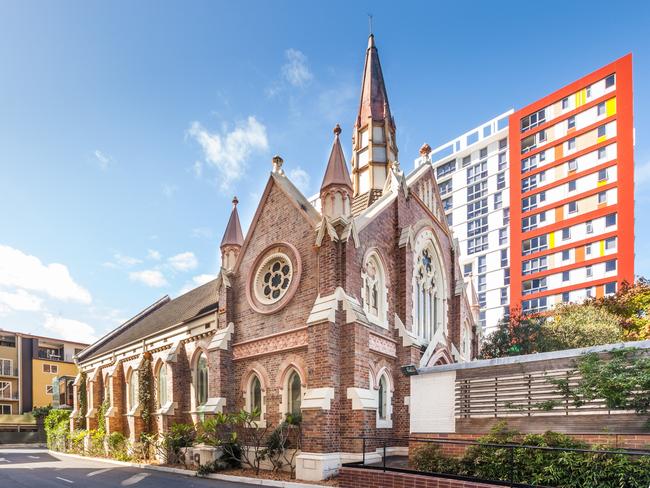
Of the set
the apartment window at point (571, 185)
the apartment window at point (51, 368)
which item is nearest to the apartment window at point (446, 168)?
the apartment window at point (571, 185)

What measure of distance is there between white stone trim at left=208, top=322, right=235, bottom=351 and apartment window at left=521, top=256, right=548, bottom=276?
140 feet

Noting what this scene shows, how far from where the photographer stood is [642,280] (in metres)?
33.3

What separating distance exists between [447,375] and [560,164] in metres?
46.4

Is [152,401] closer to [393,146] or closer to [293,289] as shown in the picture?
[293,289]

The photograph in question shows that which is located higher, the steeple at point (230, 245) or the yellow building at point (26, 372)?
the steeple at point (230, 245)

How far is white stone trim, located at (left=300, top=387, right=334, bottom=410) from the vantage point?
14.5m

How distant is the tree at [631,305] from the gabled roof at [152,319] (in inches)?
1000

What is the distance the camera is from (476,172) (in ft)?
224

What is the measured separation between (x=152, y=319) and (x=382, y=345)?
21466 millimetres

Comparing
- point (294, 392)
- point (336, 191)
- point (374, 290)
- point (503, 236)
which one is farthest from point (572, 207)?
point (294, 392)

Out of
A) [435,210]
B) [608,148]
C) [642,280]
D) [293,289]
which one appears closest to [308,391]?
[293,289]

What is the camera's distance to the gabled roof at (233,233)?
840 inches

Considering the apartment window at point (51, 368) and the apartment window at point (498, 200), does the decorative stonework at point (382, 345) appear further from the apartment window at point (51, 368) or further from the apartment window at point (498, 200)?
the apartment window at point (51, 368)

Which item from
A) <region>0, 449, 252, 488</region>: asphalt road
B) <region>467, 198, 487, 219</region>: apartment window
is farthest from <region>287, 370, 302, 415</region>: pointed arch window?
<region>467, 198, 487, 219</region>: apartment window
